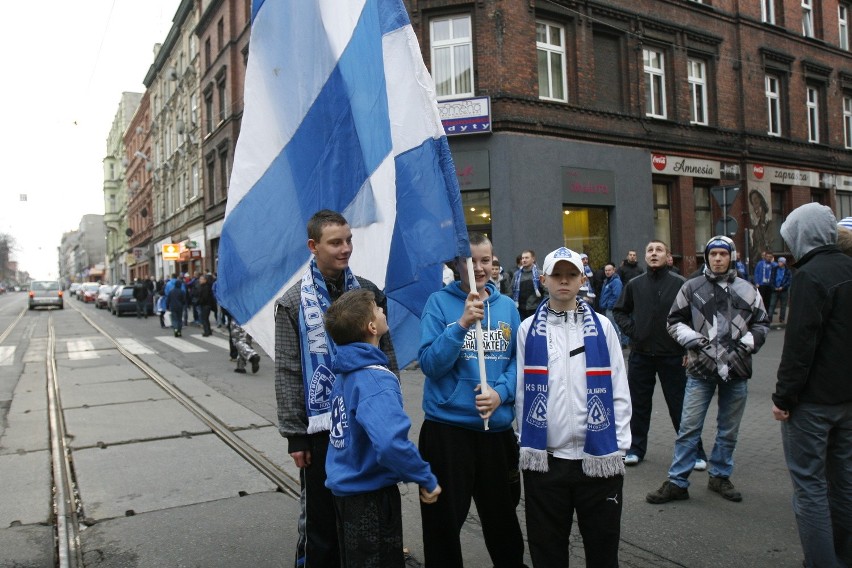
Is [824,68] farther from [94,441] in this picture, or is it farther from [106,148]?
[106,148]

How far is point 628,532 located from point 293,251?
282cm

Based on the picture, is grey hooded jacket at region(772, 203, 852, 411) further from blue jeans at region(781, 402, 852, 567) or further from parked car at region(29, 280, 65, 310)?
parked car at region(29, 280, 65, 310)

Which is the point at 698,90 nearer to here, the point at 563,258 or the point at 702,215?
the point at 702,215

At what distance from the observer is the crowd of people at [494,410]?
2.73 metres

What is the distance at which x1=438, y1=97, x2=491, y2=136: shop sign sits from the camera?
53.8 feet

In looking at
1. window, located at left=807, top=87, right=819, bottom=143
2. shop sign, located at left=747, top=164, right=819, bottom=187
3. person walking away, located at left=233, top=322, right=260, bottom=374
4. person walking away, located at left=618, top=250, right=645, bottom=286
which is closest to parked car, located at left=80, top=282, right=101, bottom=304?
person walking away, located at left=233, top=322, right=260, bottom=374

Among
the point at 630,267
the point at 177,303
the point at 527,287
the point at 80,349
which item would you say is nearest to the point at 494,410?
the point at 527,287

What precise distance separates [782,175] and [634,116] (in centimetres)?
803

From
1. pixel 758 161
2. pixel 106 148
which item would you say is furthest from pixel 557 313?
pixel 106 148

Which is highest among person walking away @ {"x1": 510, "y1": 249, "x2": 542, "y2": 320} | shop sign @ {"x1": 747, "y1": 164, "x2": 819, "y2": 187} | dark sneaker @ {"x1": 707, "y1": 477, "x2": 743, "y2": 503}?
shop sign @ {"x1": 747, "y1": 164, "x2": 819, "y2": 187}

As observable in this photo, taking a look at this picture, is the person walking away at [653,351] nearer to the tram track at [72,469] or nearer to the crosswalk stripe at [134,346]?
the tram track at [72,469]

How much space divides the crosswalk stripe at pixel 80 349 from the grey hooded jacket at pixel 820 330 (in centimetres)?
1400

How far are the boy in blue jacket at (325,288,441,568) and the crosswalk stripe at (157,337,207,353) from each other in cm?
1307

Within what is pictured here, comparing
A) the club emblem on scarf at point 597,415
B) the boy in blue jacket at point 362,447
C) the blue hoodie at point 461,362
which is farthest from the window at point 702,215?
the boy in blue jacket at point 362,447
